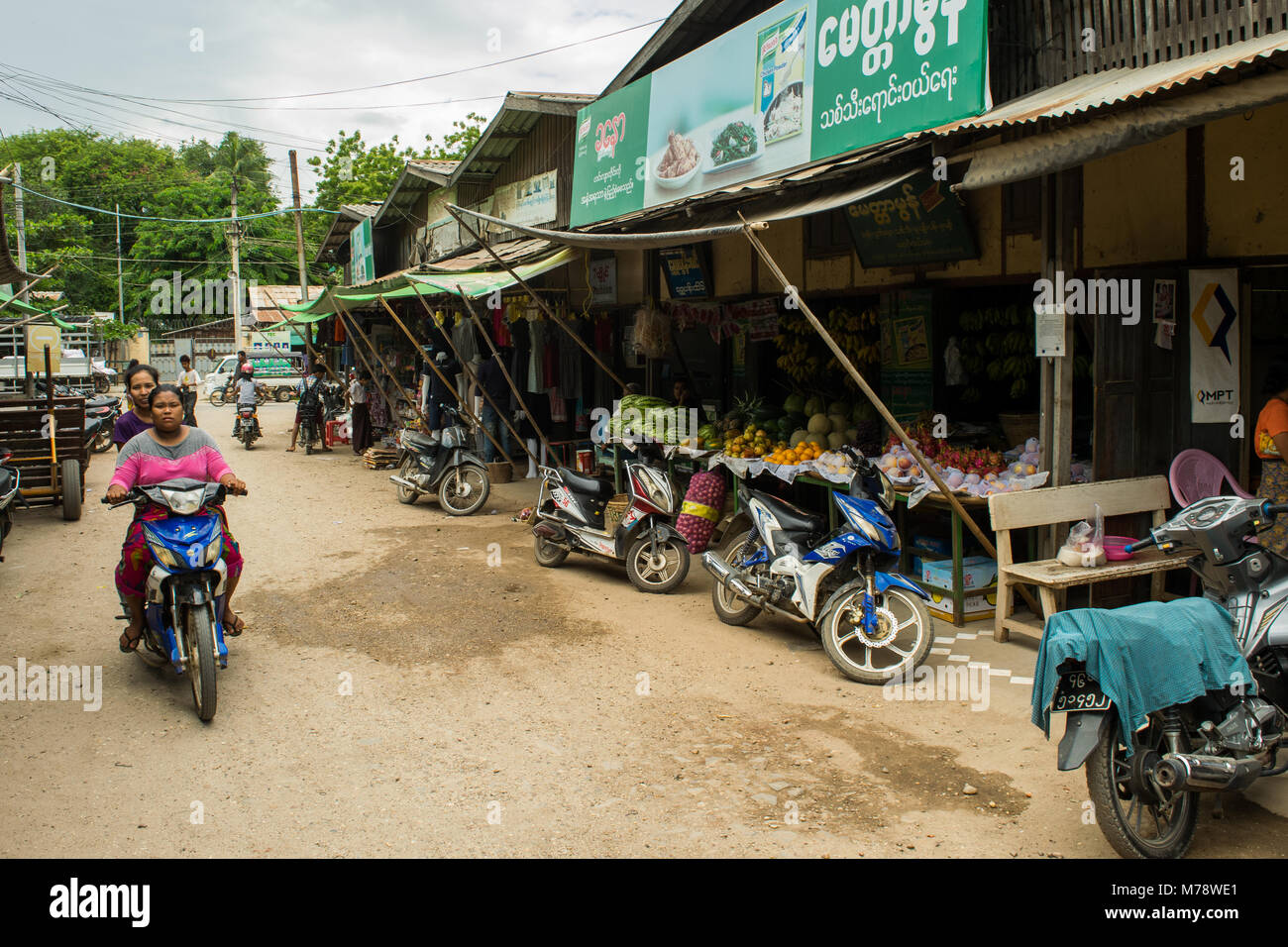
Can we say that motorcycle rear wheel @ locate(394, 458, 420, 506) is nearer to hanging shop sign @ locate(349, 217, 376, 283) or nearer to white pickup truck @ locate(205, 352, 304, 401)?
hanging shop sign @ locate(349, 217, 376, 283)

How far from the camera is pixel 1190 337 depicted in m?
6.28

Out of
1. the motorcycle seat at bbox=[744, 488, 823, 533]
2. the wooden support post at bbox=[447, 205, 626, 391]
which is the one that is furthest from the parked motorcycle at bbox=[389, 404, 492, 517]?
the motorcycle seat at bbox=[744, 488, 823, 533]

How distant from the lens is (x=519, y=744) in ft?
16.3

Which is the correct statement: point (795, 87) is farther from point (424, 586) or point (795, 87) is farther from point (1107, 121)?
point (424, 586)

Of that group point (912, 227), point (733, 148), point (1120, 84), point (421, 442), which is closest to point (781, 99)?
point (733, 148)

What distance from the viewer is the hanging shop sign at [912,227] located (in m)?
7.39

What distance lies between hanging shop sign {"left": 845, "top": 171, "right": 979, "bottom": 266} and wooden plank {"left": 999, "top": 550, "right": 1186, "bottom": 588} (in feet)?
8.36

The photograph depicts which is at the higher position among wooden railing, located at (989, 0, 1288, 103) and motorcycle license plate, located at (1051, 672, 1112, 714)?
wooden railing, located at (989, 0, 1288, 103)

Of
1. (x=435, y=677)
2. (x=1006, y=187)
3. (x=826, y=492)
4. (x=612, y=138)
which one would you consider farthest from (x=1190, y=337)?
(x=612, y=138)

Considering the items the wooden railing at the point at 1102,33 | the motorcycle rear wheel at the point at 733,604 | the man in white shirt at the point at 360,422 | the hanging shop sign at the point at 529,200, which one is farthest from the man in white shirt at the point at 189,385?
the wooden railing at the point at 1102,33

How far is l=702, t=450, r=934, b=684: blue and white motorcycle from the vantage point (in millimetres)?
5844

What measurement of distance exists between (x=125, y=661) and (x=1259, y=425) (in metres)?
6.83

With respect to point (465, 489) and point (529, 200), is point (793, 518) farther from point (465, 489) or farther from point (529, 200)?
point (529, 200)

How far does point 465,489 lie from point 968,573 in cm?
674
